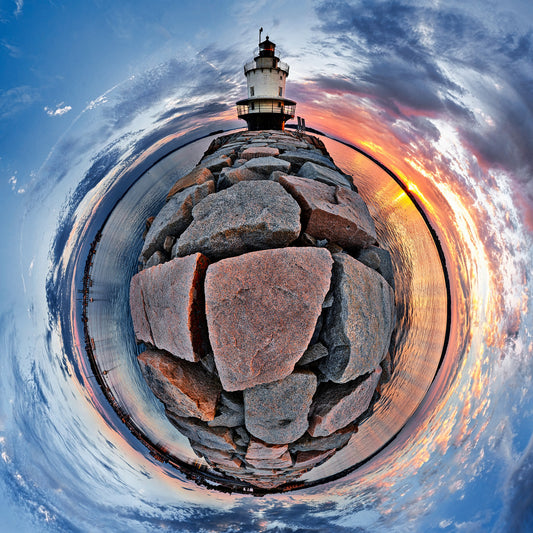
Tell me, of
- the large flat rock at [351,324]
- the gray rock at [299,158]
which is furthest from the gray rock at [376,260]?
the gray rock at [299,158]

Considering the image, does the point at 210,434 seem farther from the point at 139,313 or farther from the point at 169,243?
the point at 169,243

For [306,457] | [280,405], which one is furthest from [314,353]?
[306,457]

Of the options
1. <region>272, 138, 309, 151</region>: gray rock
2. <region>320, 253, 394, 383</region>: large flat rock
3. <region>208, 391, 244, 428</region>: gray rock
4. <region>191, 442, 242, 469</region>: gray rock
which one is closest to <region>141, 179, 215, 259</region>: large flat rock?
<region>272, 138, 309, 151</region>: gray rock

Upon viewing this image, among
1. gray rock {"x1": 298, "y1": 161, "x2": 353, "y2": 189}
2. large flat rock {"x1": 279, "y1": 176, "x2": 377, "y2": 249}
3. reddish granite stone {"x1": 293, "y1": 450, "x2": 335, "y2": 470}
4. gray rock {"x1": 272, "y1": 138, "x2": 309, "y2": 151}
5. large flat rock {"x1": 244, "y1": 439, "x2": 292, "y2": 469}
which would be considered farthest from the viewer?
gray rock {"x1": 272, "y1": 138, "x2": 309, "y2": 151}

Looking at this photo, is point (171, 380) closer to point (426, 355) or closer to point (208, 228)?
point (208, 228)

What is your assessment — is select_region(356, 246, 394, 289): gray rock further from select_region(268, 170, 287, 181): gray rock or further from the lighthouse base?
the lighthouse base

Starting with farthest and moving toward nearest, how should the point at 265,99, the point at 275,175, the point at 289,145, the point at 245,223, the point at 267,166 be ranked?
the point at 265,99 → the point at 289,145 → the point at 267,166 → the point at 275,175 → the point at 245,223
